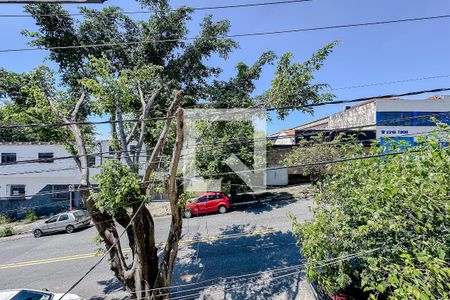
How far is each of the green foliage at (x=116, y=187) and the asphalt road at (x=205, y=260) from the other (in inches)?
117

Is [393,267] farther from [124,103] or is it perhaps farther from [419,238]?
[124,103]

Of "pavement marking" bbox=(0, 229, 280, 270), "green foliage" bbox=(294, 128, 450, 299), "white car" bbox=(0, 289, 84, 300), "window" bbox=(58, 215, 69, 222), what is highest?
"green foliage" bbox=(294, 128, 450, 299)

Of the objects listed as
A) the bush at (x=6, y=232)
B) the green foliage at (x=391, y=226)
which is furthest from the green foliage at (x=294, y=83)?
the bush at (x=6, y=232)

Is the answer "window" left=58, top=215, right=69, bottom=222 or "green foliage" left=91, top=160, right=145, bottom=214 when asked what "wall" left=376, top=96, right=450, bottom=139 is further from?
"window" left=58, top=215, right=69, bottom=222

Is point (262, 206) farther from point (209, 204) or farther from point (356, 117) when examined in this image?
point (356, 117)

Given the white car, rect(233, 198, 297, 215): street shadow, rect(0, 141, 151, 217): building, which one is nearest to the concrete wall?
rect(233, 198, 297, 215): street shadow

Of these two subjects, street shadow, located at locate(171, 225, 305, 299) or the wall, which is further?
the wall

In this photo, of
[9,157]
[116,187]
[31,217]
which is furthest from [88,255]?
[9,157]

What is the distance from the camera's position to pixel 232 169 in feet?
53.4

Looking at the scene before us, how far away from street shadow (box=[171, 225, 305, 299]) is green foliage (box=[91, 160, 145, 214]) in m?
3.64

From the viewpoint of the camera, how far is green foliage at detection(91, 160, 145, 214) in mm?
5902

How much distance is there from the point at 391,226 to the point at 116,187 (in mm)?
5552

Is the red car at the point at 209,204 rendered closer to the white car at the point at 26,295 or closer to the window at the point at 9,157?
the white car at the point at 26,295

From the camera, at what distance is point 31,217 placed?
1962cm
